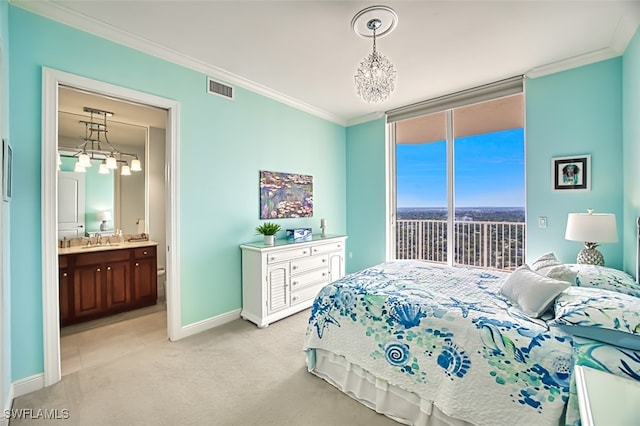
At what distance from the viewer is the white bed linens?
1.32 meters

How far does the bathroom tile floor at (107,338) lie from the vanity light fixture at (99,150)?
1989 millimetres

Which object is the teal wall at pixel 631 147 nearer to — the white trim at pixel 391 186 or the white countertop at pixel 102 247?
the white trim at pixel 391 186

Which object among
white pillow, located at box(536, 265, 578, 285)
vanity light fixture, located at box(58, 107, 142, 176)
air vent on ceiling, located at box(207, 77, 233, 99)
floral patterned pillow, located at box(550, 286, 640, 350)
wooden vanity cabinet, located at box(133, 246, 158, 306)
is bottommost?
wooden vanity cabinet, located at box(133, 246, 158, 306)

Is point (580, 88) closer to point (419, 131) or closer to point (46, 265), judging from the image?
point (419, 131)

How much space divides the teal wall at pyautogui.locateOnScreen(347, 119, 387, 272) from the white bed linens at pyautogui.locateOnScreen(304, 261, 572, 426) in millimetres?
2299

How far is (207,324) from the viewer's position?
300 centimetres

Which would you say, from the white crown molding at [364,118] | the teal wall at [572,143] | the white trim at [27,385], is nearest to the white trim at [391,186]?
the white crown molding at [364,118]

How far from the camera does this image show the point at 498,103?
363 centimetres

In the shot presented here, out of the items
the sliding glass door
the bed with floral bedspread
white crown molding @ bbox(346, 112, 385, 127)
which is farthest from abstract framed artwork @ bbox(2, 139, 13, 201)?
the sliding glass door

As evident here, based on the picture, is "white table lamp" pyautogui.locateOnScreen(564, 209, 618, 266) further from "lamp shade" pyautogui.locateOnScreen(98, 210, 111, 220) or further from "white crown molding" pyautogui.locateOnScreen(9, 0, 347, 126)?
"lamp shade" pyautogui.locateOnScreen(98, 210, 111, 220)

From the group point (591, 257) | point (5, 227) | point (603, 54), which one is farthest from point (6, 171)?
point (603, 54)

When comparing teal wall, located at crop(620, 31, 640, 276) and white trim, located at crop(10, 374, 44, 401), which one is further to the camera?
Result: teal wall, located at crop(620, 31, 640, 276)

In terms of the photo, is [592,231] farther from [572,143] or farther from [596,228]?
[572,143]

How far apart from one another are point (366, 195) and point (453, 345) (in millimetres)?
3335
